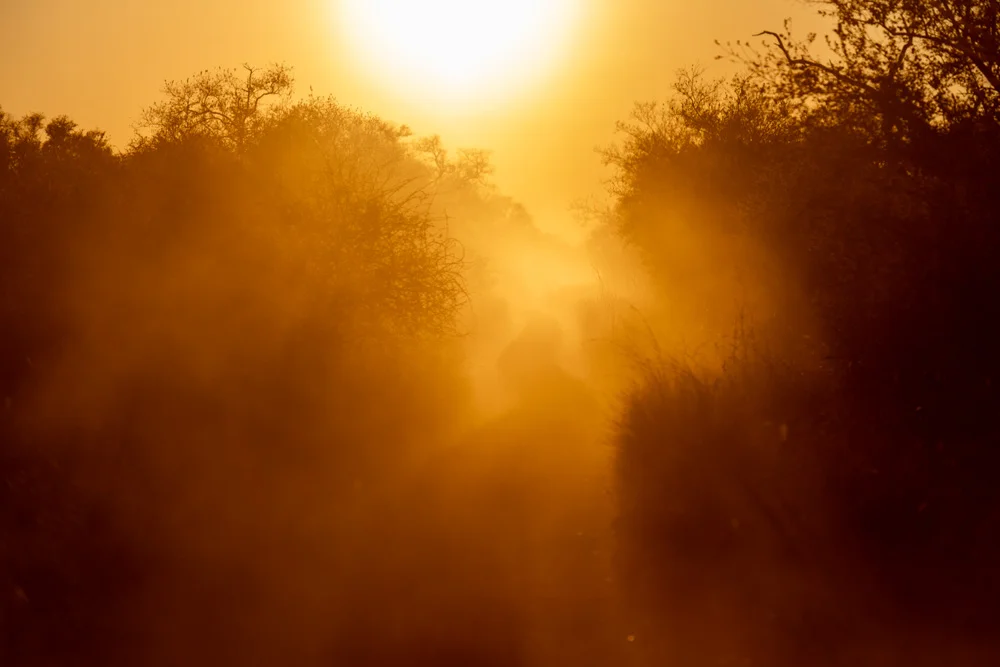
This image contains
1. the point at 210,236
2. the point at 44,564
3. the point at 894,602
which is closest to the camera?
the point at 894,602

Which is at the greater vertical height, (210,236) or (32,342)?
(210,236)

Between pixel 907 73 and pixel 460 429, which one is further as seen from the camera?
pixel 460 429

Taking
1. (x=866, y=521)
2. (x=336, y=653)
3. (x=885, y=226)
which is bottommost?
(x=336, y=653)

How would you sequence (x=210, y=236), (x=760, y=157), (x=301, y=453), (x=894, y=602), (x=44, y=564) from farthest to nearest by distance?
(x=760, y=157)
(x=210, y=236)
(x=301, y=453)
(x=44, y=564)
(x=894, y=602)

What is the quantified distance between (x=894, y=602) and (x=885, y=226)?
200 inches

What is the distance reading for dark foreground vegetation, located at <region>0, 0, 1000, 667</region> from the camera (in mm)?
7711

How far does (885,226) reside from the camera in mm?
10227

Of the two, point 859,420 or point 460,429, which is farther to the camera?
point 460,429

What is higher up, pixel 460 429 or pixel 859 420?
pixel 460 429

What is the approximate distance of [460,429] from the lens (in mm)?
19484

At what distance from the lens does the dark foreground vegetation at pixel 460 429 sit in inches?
304

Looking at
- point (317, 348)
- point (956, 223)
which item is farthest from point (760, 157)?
point (956, 223)

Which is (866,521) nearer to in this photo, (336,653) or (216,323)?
(336,653)

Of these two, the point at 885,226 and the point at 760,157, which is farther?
the point at 760,157
